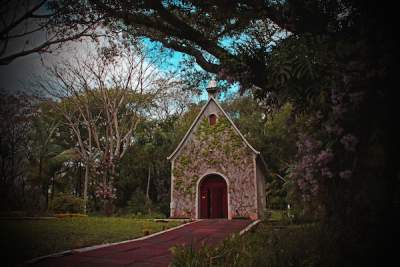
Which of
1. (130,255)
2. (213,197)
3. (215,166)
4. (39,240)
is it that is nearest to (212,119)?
(215,166)

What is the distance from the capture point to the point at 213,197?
16078 mm

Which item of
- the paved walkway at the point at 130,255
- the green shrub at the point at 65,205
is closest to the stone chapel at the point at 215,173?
the green shrub at the point at 65,205

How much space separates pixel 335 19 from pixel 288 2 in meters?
0.66

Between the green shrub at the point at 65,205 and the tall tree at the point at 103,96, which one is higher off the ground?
the tall tree at the point at 103,96

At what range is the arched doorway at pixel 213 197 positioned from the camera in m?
16.0

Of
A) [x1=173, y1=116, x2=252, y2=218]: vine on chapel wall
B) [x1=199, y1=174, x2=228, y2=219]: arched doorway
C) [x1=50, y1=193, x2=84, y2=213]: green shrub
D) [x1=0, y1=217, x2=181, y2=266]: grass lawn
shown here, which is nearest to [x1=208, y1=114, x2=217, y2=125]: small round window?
[x1=173, y1=116, x2=252, y2=218]: vine on chapel wall

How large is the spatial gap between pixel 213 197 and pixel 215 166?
1.58 metres

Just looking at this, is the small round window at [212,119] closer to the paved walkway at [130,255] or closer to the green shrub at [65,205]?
the green shrub at [65,205]

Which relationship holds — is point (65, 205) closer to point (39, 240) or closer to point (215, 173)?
point (215, 173)

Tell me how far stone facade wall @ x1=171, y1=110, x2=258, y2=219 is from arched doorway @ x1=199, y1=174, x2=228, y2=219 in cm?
41

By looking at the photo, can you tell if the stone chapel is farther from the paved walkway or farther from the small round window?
the paved walkway

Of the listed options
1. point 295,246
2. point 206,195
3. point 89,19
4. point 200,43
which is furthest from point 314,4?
point 206,195

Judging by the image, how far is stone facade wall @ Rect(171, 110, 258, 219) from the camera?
50.6ft

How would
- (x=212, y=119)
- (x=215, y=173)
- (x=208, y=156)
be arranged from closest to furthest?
(x=215, y=173) < (x=208, y=156) < (x=212, y=119)
